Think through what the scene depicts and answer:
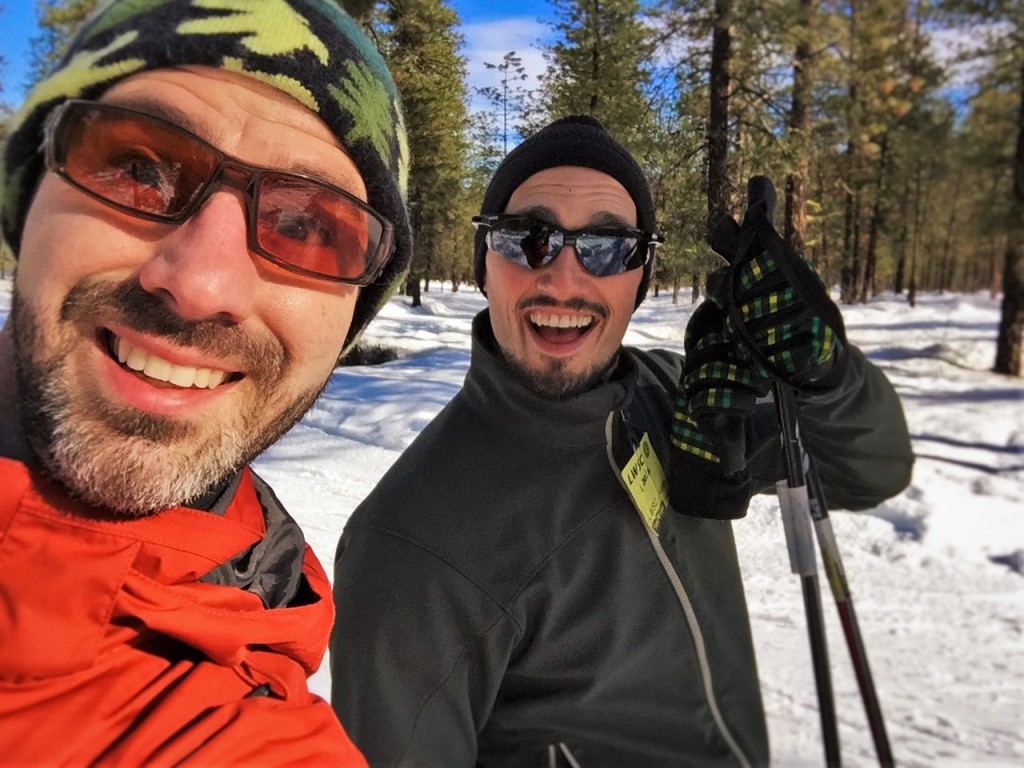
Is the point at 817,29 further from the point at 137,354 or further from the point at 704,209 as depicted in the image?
the point at 137,354

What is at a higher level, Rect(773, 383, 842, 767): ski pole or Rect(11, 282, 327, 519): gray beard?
Rect(11, 282, 327, 519): gray beard

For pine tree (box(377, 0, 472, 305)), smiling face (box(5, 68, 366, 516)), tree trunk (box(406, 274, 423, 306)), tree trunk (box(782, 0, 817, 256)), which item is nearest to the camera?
smiling face (box(5, 68, 366, 516))

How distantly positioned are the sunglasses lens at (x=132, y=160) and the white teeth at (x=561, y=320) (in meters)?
0.72

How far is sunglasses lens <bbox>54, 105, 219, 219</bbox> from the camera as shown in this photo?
24.2 inches

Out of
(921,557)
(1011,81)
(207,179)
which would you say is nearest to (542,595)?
(207,179)

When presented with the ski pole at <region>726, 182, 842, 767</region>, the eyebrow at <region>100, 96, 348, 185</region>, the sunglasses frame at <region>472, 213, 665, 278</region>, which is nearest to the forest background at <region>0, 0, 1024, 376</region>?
the sunglasses frame at <region>472, 213, 665, 278</region>

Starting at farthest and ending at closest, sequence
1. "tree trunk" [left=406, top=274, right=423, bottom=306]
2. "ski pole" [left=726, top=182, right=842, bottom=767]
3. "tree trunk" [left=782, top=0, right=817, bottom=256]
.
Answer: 1. "tree trunk" [left=406, top=274, right=423, bottom=306]
2. "tree trunk" [left=782, top=0, right=817, bottom=256]
3. "ski pole" [left=726, top=182, right=842, bottom=767]

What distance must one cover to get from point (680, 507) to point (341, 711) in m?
0.74

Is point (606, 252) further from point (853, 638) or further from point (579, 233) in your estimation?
point (853, 638)

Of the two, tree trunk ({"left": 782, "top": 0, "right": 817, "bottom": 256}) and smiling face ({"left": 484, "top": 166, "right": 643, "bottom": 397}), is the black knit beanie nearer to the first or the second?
smiling face ({"left": 484, "top": 166, "right": 643, "bottom": 397})

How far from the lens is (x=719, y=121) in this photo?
1.39m

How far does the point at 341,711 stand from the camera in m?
0.93

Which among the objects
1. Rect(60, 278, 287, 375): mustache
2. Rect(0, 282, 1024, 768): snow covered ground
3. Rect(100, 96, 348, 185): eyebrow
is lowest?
Rect(0, 282, 1024, 768): snow covered ground

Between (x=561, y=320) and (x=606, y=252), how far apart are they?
0.19m
